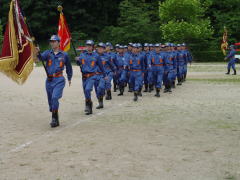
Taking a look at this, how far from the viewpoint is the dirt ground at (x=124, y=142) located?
6012mm

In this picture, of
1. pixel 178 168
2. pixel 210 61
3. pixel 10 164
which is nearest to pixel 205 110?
pixel 178 168

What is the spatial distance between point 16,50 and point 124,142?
357cm

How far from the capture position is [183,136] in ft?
27.6

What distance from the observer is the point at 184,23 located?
51875 mm

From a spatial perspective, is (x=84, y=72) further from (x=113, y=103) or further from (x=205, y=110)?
(x=205, y=110)

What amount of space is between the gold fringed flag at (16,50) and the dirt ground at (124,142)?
1253mm

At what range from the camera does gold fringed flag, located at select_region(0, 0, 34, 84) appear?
31.8 feet

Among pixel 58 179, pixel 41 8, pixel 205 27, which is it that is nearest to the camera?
pixel 58 179

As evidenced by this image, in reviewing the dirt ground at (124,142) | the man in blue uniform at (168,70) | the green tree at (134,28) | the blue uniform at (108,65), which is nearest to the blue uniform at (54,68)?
the dirt ground at (124,142)

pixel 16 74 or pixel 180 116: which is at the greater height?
pixel 16 74

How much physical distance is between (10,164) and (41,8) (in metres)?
62.6

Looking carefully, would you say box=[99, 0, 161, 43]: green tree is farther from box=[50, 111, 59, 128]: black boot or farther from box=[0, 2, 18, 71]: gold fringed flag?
box=[50, 111, 59, 128]: black boot

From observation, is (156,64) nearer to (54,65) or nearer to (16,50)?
(54,65)

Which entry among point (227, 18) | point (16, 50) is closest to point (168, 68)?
point (16, 50)
